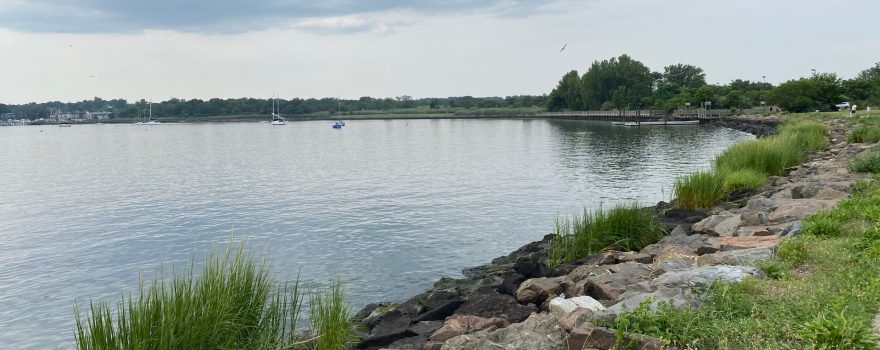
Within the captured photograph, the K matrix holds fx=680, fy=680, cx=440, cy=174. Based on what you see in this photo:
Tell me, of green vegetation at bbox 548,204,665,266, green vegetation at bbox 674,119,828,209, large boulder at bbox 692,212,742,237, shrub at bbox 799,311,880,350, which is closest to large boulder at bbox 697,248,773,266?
large boulder at bbox 692,212,742,237

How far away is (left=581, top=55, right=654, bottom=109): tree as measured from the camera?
607 ft

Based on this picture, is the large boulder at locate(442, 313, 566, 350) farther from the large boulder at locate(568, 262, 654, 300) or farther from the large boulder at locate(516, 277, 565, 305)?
the large boulder at locate(516, 277, 565, 305)

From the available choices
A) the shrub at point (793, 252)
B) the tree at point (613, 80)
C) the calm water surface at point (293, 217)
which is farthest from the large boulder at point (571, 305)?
the tree at point (613, 80)

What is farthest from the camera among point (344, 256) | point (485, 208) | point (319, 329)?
point (485, 208)

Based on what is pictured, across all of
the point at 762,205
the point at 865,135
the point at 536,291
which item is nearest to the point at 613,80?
the point at 865,135

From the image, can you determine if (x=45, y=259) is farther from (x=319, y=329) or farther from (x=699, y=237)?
(x=699, y=237)

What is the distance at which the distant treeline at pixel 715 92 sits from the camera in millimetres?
100188

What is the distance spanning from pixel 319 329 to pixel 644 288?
4.92 m

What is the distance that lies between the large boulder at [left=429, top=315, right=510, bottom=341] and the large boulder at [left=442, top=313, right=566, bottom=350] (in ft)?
2.25

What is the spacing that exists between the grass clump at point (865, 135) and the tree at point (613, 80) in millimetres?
146632

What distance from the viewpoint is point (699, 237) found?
1570cm

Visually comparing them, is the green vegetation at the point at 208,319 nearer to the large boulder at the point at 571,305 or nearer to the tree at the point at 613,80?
the large boulder at the point at 571,305

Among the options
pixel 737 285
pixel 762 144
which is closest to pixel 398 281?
pixel 737 285

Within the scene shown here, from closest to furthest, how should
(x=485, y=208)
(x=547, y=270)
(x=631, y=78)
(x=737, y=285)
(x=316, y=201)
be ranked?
(x=737, y=285) → (x=547, y=270) → (x=485, y=208) → (x=316, y=201) → (x=631, y=78)
